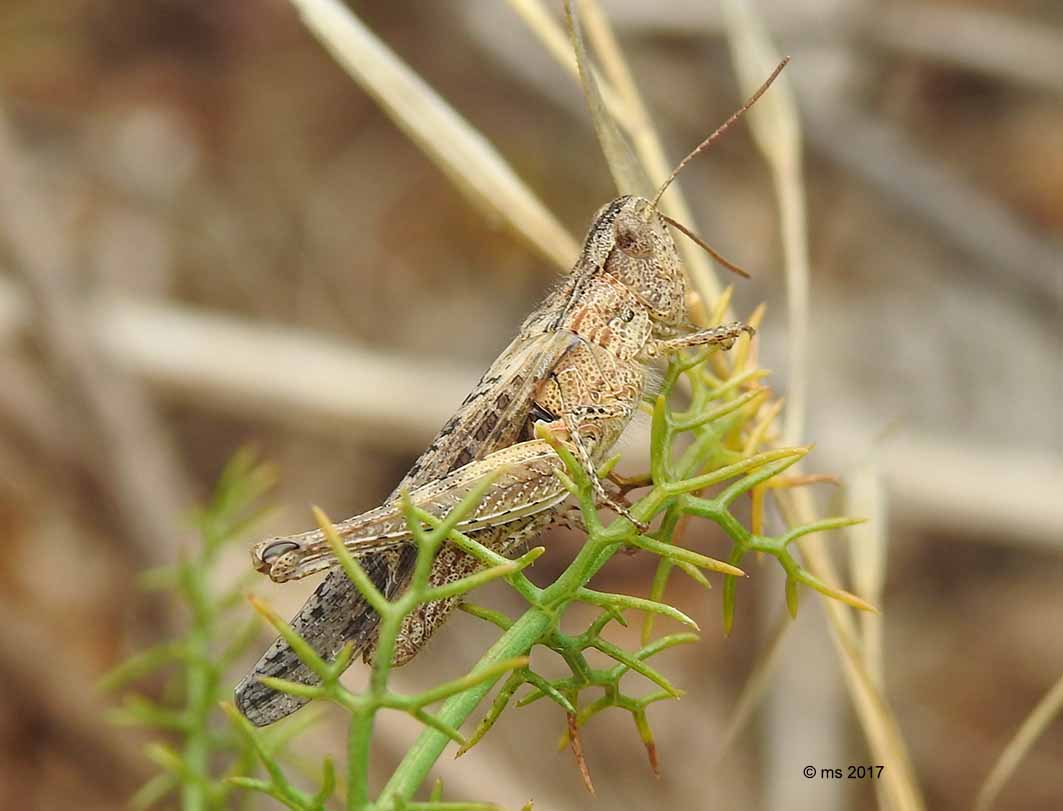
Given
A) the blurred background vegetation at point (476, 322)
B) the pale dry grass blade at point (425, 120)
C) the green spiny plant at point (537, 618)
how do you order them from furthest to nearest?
1. the blurred background vegetation at point (476, 322)
2. the pale dry grass blade at point (425, 120)
3. the green spiny plant at point (537, 618)

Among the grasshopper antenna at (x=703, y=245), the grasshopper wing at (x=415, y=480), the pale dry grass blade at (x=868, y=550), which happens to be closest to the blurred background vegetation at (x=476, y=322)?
the grasshopper wing at (x=415, y=480)

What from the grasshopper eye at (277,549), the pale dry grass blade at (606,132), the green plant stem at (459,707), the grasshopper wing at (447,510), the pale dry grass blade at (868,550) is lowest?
the green plant stem at (459,707)

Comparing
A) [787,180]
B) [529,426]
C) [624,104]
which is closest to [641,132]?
[624,104]

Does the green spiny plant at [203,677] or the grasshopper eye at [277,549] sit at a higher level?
the grasshopper eye at [277,549]

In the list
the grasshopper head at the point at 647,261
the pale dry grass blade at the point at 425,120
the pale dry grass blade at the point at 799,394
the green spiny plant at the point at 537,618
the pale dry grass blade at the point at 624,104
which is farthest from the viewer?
the grasshopper head at the point at 647,261

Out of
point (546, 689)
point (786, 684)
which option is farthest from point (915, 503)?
point (546, 689)

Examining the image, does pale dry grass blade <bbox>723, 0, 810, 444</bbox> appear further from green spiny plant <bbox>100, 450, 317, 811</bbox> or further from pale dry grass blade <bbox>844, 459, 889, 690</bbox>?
green spiny plant <bbox>100, 450, 317, 811</bbox>

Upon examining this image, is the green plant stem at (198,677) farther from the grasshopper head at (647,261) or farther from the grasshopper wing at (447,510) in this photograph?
the grasshopper head at (647,261)

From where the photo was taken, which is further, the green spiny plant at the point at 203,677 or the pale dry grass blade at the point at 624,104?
the pale dry grass blade at the point at 624,104

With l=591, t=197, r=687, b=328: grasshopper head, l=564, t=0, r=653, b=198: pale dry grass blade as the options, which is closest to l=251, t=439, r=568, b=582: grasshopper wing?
l=591, t=197, r=687, b=328: grasshopper head
